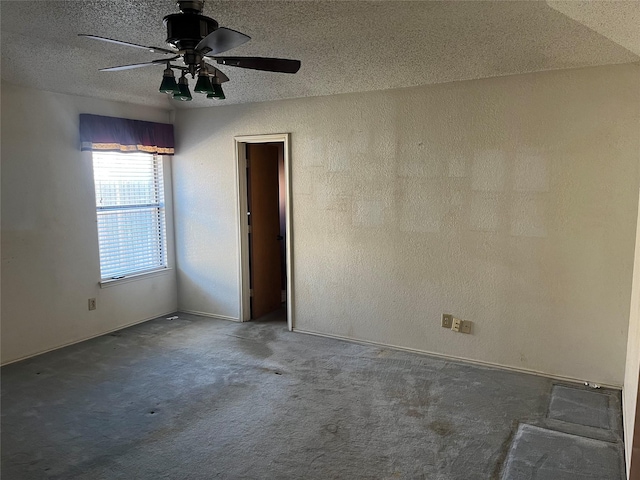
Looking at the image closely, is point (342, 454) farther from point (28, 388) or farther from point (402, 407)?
point (28, 388)

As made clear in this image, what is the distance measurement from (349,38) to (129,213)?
2994 millimetres

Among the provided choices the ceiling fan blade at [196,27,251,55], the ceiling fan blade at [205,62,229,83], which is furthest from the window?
the ceiling fan blade at [196,27,251,55]

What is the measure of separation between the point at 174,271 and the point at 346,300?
220 centimetres

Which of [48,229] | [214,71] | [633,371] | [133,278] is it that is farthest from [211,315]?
[633,371]

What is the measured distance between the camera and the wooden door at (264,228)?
16.8ft

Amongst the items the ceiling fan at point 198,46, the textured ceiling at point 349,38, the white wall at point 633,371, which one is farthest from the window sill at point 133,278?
the white wall at point 633,371

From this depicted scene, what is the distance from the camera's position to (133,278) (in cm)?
497

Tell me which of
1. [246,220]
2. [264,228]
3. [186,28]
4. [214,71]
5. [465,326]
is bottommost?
[465,326]

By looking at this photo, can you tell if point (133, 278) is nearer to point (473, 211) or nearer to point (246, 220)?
point (246, 220)

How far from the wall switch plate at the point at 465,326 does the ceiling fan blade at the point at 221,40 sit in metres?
2.85

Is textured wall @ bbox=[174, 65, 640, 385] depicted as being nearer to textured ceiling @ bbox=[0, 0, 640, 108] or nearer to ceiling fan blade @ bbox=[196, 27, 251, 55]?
textured ceiling @ bbox=[0, 0, 640, 108]

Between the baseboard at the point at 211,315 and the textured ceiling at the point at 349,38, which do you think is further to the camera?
the baseboard at the point at 211,315

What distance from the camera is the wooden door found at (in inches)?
202

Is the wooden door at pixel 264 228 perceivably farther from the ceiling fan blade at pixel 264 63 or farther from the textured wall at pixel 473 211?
the ceiling fan blade at pixel 264 63
